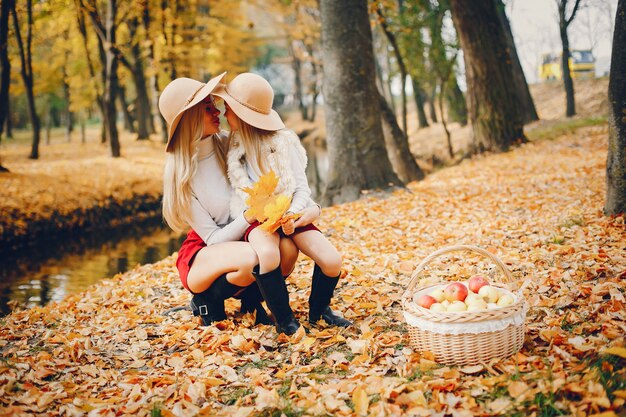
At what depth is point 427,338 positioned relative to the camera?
2.99 metres

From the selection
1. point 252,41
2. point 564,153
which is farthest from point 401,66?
point 252,41

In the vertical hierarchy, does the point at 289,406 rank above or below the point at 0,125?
below

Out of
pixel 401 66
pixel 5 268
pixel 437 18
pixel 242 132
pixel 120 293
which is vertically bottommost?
pixel 5 268

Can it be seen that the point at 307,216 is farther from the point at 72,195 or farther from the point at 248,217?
the point at 72,195

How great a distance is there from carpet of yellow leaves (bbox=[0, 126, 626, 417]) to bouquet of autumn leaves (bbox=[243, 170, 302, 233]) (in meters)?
0.82

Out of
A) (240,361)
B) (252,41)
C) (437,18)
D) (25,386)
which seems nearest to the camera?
(25,386)

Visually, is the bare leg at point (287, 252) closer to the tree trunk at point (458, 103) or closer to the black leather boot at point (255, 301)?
the black leather boot at point (255, 301)

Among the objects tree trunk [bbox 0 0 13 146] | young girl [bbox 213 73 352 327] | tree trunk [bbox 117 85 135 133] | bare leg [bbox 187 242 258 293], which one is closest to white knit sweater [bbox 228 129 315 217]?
young girl [bbox 213 73 352 327]

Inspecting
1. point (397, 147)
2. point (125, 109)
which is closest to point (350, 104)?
point (397, 147)

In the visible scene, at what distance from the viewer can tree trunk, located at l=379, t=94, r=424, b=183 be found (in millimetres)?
11562

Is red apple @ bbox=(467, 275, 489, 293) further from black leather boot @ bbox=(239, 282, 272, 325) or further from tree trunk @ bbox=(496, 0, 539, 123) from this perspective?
tree trunk @ bbox=(496, 0, 539, 123)

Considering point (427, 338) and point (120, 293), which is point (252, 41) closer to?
point (120, 293)

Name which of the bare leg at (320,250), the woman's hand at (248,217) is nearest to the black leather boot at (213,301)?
the woman's hand at (248,217)

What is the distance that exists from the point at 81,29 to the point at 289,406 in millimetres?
19914
